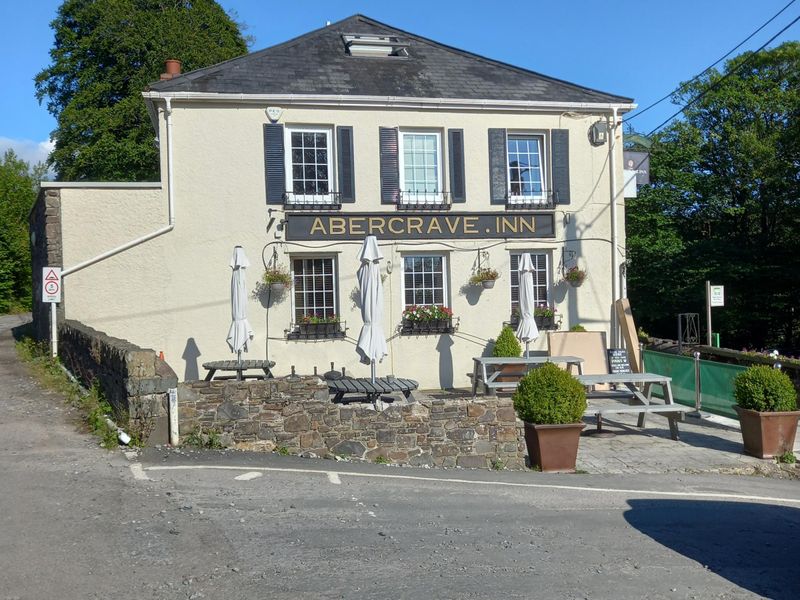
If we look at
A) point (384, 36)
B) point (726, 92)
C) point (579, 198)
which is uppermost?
point (726, 92)

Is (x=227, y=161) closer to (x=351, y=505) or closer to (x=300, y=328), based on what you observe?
(x=300, y=328)

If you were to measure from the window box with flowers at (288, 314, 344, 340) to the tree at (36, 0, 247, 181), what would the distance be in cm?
1479

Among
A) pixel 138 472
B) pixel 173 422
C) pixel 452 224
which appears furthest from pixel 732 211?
pixel 138 472

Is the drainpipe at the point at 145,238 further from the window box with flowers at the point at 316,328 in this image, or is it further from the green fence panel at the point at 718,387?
the green fence panel at the point at 718,387

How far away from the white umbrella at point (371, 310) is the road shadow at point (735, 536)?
4513 millimetres

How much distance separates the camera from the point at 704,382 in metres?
14.1

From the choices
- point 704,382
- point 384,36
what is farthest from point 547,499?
point 384,36

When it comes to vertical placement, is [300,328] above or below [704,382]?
above

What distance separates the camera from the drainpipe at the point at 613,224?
1678cm

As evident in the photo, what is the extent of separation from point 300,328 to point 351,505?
8437 mm

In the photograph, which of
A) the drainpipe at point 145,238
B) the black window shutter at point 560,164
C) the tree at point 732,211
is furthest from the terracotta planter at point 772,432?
the tree at point 732,211

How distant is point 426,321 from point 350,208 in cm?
278

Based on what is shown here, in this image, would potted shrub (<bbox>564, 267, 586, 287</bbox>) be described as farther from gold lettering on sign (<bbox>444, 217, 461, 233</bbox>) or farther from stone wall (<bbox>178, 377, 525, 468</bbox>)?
stone wall (<bbox>178, 377, 525, 468</bbox>)

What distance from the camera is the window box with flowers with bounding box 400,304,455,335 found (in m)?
15.7
